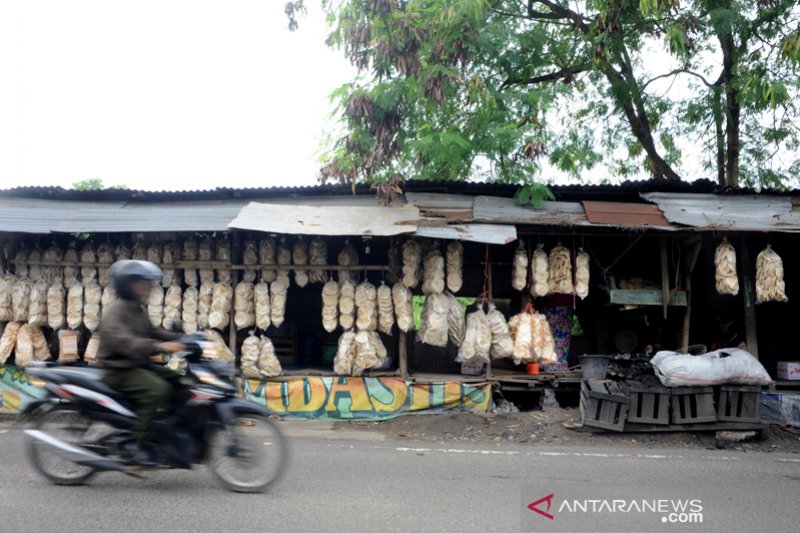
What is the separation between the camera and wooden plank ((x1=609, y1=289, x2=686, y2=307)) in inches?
398

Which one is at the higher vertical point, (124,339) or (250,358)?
(124,339)

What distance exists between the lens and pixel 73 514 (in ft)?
15.0

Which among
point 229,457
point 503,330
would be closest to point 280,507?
point 229,457

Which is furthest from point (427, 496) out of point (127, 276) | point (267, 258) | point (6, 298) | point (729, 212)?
point (6, 298)

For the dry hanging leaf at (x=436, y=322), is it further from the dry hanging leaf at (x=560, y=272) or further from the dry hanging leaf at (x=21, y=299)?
the dry hanging leaf at (x=21, y=299)

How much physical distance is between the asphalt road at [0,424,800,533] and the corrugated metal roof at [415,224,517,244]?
3066mm

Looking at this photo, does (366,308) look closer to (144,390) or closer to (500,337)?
(500,337)

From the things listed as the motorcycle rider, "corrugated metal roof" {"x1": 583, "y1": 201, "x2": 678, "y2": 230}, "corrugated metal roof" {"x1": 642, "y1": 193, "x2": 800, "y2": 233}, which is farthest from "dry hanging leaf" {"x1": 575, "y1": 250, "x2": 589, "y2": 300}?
the motorcycle rider

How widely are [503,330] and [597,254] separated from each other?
298 cm

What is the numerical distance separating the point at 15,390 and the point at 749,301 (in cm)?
1171

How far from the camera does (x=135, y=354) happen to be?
16.4 ft

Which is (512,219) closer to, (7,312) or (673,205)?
(673,205)

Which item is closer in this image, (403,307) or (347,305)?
(403,307)

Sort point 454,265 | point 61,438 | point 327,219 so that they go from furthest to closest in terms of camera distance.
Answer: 1. point 454,265
2. point 327,219
3. point 61,438
